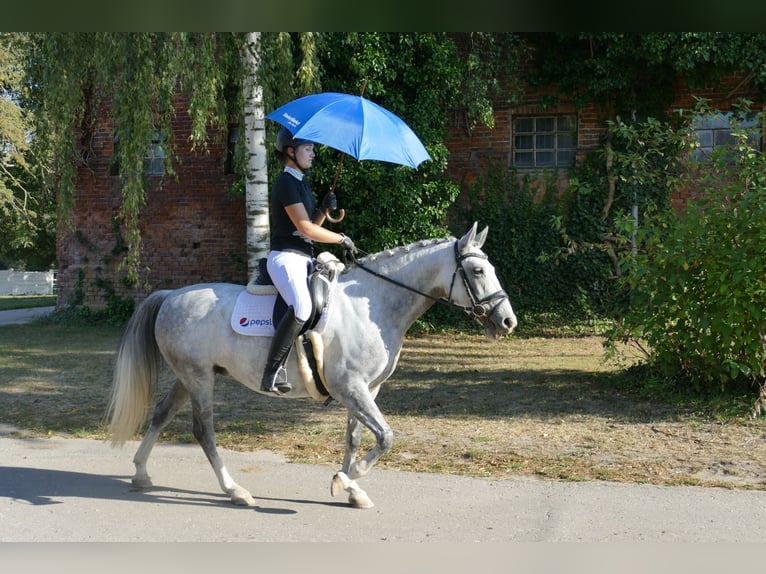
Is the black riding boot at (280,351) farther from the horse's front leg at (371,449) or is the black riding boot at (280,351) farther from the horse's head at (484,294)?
the horse's head at (484,294)

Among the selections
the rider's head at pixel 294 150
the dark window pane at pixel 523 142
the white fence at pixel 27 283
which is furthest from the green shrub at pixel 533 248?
the white fence at pixel 27 283

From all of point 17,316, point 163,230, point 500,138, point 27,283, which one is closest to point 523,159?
point 500,138

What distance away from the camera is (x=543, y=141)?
17.5m

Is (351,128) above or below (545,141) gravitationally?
below

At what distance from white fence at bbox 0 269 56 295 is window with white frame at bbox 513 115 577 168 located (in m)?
37.7

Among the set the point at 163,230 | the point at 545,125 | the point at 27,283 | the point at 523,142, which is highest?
the point at 545,125

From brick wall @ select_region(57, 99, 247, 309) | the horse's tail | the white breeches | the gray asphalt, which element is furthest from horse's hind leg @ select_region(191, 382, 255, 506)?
brick wall @ select_region(57, 99, 247, 309)

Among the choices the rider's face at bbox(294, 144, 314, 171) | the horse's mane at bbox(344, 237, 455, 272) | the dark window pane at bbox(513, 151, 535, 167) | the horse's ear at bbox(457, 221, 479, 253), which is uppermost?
the dark window pane at bbox(513, 151, 535, 167)

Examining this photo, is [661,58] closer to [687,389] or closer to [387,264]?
[687,389]

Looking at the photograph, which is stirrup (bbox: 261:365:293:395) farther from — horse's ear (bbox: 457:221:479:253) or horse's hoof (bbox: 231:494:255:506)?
horse's ear (bbox: 457:221:479:253)

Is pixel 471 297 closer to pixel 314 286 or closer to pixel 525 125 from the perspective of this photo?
pixel 314 286

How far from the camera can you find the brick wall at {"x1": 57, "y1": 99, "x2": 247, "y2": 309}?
1838 cm

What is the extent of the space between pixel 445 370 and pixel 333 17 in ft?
28.4

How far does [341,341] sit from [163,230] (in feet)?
46.4
